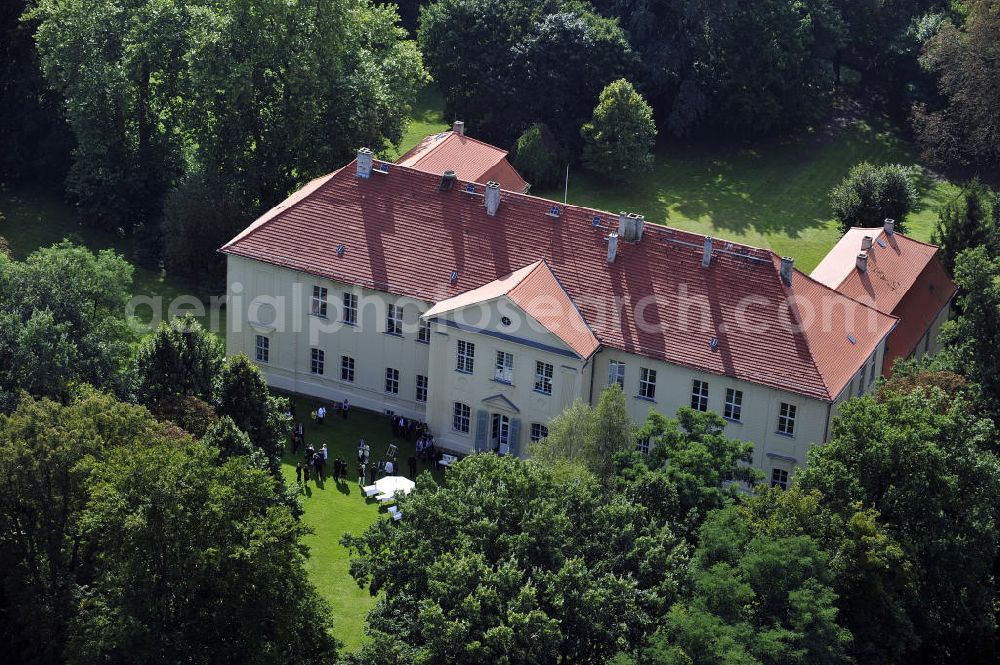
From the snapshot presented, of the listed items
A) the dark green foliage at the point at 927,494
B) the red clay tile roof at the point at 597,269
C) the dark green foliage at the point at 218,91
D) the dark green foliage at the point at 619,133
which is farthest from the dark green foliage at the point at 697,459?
the dark green foliage at the point at 619,133

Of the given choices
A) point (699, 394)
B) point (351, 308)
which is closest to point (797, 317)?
point (699, 394)

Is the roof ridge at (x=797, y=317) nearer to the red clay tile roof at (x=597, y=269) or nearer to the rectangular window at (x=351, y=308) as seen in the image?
the red clay tile roof at (x=597, y=269)

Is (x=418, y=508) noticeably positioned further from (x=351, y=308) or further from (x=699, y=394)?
(x=351, y=308)

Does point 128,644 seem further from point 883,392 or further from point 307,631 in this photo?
point 883,392

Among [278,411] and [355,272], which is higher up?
[355,272]

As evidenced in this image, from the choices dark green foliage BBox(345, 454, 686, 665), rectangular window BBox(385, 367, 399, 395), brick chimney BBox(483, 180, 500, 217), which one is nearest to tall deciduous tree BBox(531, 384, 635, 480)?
dark green foliage BBox(345, 454, 686, 665)

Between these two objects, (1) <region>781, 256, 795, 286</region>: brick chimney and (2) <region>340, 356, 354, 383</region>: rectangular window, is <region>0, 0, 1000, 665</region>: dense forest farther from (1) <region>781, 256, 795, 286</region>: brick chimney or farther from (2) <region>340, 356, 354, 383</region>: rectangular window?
(2) <region>340, 356, 354, 383</region>: rectangular window

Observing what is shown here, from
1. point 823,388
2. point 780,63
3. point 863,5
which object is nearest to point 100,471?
point 823,388
